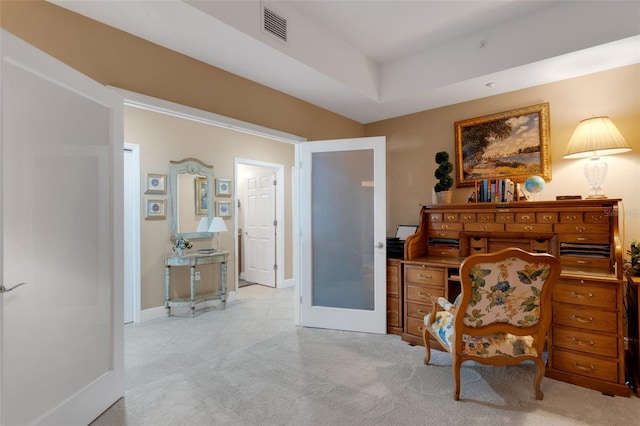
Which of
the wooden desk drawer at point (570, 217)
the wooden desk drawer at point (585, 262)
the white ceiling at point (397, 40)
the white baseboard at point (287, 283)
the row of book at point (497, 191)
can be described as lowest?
the white baseboard at point (287, 283)

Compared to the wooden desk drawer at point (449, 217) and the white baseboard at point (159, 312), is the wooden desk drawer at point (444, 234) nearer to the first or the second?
the wooden desk drawer at point (449, 217)

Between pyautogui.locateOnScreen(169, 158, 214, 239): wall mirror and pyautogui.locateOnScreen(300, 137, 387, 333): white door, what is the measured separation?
5.56ft

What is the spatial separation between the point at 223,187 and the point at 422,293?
3.22 metres

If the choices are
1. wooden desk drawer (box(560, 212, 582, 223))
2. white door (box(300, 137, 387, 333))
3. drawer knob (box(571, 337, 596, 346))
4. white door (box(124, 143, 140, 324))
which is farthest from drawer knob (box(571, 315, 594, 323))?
white door (box(124, 143, 140, 324))

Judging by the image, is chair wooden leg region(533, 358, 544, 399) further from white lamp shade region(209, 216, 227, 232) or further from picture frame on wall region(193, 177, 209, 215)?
picture frame on wall region(193, 177, 209, 215)

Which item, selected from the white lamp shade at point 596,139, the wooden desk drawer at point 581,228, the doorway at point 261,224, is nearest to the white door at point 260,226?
the doorway at point 261,224

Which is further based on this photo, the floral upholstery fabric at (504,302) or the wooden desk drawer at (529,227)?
the wooden desk drawer at (529,227)

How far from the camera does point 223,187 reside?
4.71 metres

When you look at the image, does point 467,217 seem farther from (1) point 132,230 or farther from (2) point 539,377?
(1) point 132,230

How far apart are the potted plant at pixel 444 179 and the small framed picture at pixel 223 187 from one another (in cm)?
303

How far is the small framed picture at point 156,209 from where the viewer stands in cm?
396

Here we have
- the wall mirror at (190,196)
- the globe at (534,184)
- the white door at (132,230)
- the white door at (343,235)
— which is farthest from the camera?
the wall mirror at (190,196)

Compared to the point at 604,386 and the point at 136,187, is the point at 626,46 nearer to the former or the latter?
the point at 604,386

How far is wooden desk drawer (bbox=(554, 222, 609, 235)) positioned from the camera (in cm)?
252
